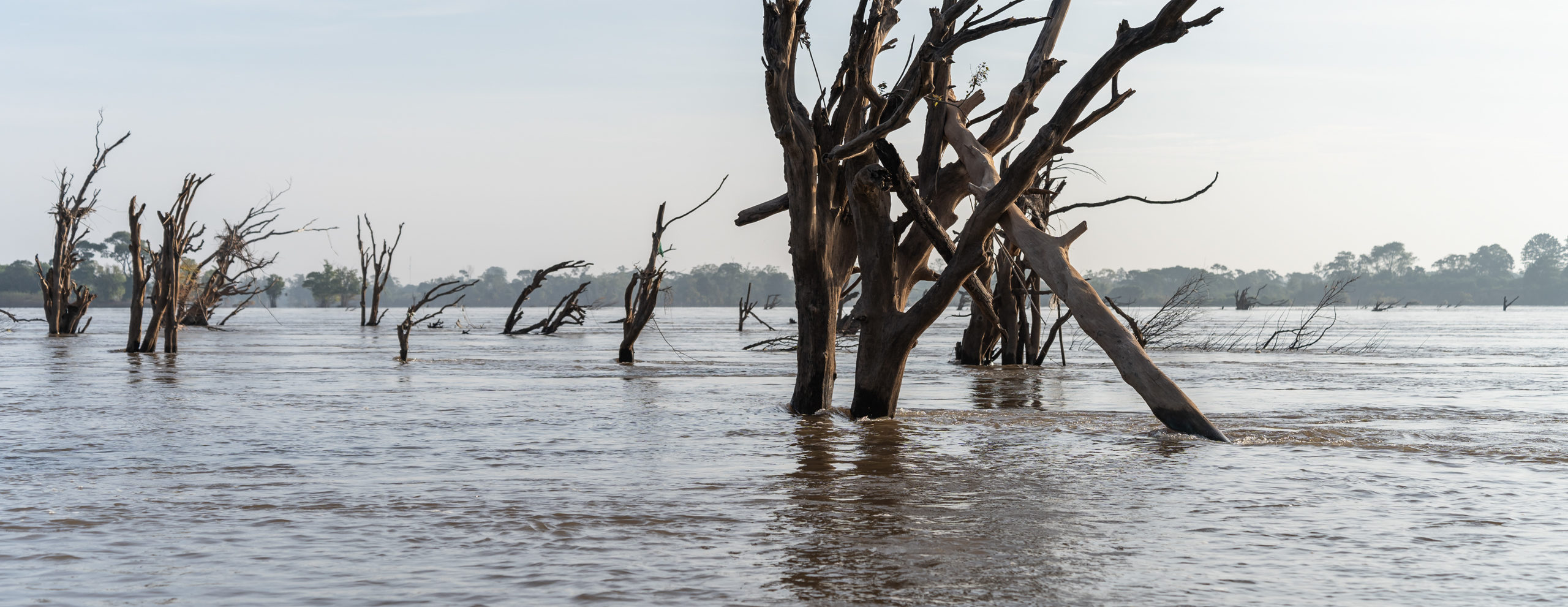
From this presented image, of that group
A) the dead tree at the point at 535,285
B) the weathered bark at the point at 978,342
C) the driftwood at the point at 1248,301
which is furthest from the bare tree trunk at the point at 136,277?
the driftwood at the point at 1248,301

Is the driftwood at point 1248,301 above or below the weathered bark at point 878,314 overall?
above

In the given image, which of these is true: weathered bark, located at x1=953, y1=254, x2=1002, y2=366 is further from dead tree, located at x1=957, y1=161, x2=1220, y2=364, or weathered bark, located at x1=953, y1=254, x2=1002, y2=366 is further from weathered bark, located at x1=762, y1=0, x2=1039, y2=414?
weathered bark, located at x1=762, y1=0, x2=1039, y2=414

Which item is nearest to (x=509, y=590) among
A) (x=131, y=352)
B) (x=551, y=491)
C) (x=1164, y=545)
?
(x=551, y=491)

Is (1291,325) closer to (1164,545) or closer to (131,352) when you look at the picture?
(131,352)

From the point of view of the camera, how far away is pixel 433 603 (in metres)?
4.11

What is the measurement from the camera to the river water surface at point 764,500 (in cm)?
442

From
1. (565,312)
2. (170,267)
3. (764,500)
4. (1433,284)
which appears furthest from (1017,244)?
(1433,284)

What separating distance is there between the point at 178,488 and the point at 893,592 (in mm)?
4379

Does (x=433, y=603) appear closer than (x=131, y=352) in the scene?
Yes

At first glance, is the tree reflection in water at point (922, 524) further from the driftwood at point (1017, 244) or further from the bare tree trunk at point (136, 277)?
the bare tree trunk at point (136, 277)

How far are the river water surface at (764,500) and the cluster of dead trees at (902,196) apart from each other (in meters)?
0.58

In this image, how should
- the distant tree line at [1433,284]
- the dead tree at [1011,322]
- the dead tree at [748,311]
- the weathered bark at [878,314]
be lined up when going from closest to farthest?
the weathered bark at [878,314]
the dead tree at [1011,322]
the dead tree at [748,311]
the distant tree line at [1433,284]

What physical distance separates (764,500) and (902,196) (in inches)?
148

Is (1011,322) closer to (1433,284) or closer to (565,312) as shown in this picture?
(565,312)
